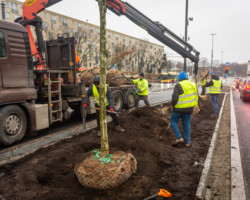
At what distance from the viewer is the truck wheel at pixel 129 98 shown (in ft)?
33.9

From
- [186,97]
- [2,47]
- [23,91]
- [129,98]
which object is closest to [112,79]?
[129,98]

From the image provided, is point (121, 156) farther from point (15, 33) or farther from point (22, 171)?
point (15, 33)

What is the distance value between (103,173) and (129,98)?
25.3 feet

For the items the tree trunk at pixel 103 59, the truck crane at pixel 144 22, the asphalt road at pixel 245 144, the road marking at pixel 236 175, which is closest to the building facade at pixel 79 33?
the truck crane at pixel 144 22

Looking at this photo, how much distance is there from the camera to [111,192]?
3.05 m

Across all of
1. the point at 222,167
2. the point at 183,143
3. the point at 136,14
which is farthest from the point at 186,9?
the point at 222,167

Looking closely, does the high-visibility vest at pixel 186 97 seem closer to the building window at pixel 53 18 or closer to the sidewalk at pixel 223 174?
the sidewalk at pixel 223 174

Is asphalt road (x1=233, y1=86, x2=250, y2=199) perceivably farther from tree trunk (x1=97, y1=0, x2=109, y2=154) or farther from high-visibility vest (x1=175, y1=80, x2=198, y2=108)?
tree trunk (x1=97, y1=0, x2=109, y2=154)

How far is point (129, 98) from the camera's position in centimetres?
1075

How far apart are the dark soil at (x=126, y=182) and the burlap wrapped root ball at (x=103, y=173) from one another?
0.29 ft

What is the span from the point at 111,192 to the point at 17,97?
3.59m

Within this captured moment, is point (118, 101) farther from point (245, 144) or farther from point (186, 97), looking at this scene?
point (245, 144)

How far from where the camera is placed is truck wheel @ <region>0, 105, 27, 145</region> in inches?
193

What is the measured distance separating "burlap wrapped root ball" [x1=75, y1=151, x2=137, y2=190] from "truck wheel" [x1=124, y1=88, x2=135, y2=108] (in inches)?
274
